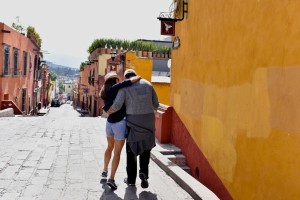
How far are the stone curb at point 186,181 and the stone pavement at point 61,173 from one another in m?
0.08

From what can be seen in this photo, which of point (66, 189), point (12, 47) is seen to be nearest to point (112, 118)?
point (66, 189)

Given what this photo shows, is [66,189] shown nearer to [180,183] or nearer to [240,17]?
[180,183]

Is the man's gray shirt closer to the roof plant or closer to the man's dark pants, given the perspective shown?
the man's dark pants

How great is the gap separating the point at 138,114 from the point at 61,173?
1.86 m

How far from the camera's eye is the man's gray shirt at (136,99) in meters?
4.50

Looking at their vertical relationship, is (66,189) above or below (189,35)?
below

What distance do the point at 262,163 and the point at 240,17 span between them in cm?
245

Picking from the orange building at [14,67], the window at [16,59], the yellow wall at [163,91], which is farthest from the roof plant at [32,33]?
the yellow wall at [163,91]

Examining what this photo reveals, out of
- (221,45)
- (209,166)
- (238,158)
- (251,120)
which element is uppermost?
(221,45)

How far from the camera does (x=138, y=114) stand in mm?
4574

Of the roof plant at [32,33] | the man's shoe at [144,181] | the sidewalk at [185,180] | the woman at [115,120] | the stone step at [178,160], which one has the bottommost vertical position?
the stone step at [178,160]

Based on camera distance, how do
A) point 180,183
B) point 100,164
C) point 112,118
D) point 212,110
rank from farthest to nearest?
point 212,110
point 100,164
point 180,183
point 112,118

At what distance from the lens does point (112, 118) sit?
467cm

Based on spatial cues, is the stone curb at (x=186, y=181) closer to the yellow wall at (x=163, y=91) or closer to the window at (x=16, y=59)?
the yellow wall at (x=163, y=91)
